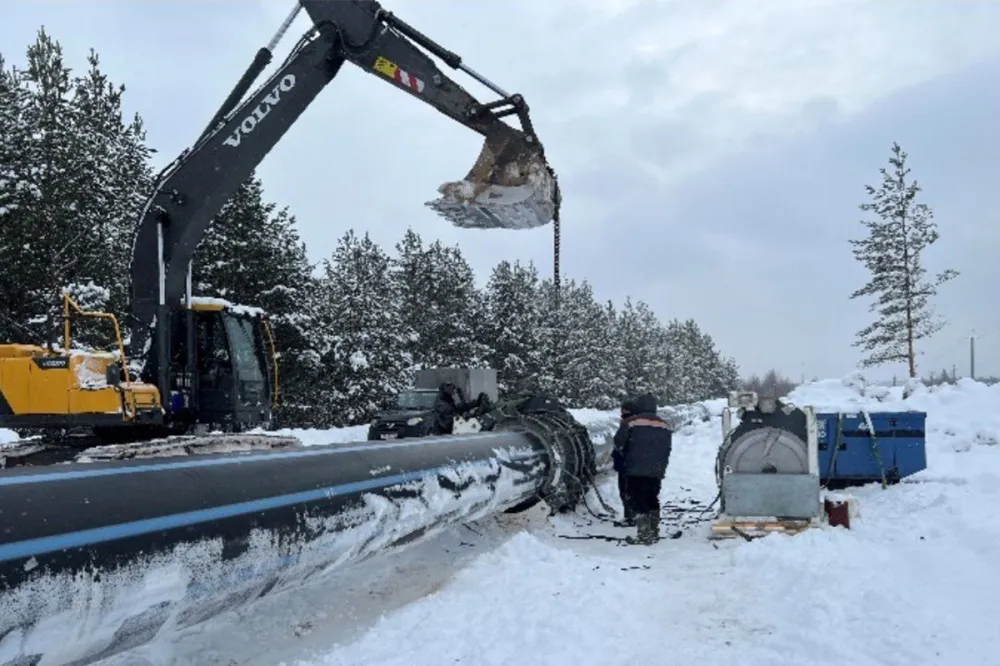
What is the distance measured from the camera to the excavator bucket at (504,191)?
374 inches

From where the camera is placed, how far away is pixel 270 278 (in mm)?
30641

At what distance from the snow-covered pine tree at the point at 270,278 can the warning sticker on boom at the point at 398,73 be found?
18.9 meters

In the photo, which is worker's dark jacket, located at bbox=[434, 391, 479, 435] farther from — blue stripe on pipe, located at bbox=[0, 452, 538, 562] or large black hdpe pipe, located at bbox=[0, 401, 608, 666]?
blue stripe on pipe, located at bbox=[0, 452, 538, 562]

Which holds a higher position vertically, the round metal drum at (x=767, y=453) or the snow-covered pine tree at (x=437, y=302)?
the snow-covered pine tree at (x=437, y=302)

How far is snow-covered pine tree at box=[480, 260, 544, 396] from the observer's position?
4934 cm

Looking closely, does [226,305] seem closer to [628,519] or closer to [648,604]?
[628,519]

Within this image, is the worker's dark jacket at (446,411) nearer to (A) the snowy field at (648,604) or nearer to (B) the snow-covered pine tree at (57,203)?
(A) the snowy field at (648,604)

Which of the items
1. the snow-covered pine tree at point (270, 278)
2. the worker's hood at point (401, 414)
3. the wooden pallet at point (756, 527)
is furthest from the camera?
the snow-covered pine tree at point (270, 278)

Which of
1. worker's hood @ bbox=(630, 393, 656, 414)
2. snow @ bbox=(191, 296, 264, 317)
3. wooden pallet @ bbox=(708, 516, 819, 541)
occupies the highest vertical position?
snow @ bbox=(191, 296, 264, 317)

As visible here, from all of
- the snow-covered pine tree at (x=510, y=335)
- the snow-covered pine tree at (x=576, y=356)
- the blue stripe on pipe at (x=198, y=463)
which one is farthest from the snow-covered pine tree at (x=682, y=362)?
the blue stripe on pipe at (x=198, y=463)

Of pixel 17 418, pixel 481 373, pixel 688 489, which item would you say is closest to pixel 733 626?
pixel 17 418

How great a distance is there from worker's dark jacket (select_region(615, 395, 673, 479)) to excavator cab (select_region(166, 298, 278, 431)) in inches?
180

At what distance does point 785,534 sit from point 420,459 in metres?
4.03

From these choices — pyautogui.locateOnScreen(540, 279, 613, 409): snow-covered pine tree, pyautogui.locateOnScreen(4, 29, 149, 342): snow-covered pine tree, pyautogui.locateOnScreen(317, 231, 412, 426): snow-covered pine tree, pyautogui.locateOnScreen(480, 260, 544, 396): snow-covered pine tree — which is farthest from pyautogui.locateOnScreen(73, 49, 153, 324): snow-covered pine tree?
pyautogui.locateOnScreen(540, 279, 613, 409): snow-covered pine tree
